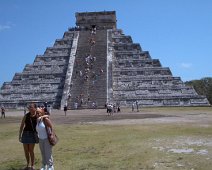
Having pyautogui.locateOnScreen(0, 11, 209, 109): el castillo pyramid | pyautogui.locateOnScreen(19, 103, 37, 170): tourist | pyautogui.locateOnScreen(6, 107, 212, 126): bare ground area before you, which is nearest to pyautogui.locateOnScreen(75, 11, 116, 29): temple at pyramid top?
pyautogui.locateOnScreen(0, 11, 209, 109): el castillo pyramid

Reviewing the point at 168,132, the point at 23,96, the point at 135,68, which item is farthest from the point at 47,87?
the point at 168,132

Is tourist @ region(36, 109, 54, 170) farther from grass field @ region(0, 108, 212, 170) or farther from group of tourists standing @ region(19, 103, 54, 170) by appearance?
grass field @ region(0, 108, 212, 170)

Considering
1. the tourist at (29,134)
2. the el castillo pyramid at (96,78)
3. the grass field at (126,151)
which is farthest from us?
Result: the el castillo pyramid at (96,78)

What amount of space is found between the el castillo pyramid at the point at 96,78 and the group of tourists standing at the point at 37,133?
26.2 metres

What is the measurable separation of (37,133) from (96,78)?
29.5 metres

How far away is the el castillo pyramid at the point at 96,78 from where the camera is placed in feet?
118

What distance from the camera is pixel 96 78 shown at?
3750 centimetres

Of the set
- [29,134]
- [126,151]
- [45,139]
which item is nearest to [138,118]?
[126,151]

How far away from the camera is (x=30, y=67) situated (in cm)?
4275

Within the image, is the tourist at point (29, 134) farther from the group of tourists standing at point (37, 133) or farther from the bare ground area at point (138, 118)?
the bare ground area at point (138, 118)

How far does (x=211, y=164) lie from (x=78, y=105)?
26789mm

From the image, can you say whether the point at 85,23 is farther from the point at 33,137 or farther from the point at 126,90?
the point at 33,137

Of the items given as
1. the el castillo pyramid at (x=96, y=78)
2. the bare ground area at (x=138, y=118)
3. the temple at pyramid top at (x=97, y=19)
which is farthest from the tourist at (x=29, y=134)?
the temple at pyramid top at (x=97, y=19)

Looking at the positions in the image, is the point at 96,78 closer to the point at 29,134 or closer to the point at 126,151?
the point at 126,151
